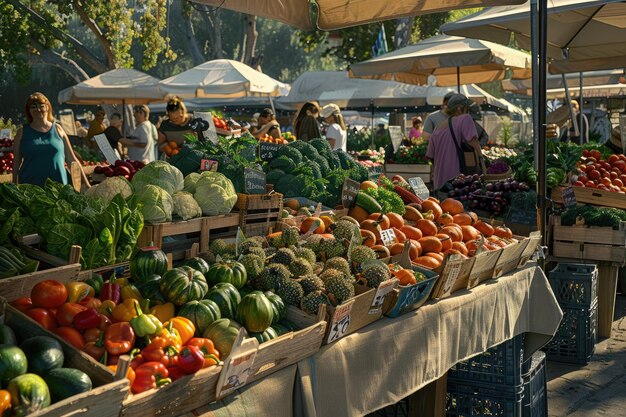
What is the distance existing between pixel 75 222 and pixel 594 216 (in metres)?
4.23

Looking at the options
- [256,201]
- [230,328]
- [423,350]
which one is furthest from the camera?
[256,201]

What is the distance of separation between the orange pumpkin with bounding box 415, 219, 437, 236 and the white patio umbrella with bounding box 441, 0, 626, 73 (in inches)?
93.5

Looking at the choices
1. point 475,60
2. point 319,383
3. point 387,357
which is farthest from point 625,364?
point 475,60

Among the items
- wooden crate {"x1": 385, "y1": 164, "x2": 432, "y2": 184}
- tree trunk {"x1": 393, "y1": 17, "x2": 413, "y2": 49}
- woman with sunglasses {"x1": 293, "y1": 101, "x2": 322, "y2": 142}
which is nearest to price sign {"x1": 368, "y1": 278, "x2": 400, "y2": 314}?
woman with sunglasses {"x1": 293, "y1": 101, "x2": 322, "y2": 142}

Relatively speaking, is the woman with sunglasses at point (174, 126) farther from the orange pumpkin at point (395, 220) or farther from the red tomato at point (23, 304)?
the red tomato at point (23, 304)

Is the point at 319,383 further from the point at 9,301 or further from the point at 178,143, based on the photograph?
the point at 178,143

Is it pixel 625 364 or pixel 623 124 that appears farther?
pixel 623 124

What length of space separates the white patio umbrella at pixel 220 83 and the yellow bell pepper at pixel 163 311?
10.8m

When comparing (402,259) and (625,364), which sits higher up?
(402,259)

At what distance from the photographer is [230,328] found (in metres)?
2.86

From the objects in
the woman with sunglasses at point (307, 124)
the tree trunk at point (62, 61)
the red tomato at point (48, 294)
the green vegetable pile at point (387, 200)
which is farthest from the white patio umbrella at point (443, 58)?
the tree trunk at point (62, 61)

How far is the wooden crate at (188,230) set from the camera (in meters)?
3.81

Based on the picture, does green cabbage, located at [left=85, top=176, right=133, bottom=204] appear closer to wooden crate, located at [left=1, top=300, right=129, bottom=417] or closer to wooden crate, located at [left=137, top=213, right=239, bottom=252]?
wooden crate, located at [left=137, top=213, right=239, bottom=252]

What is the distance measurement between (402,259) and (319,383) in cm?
108
